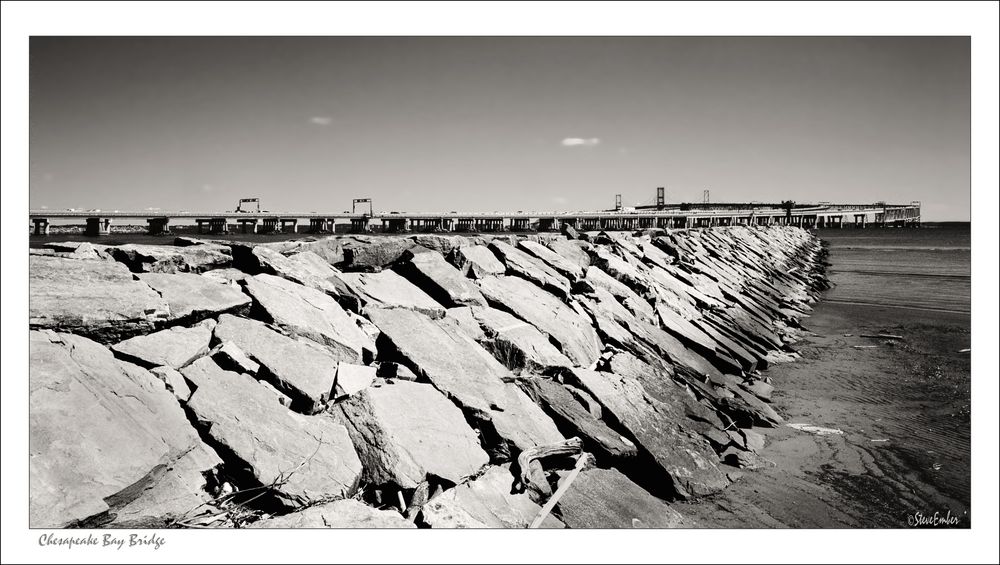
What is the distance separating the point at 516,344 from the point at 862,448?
3.80m

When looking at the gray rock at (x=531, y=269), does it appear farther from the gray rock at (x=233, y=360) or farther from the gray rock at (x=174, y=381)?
the gray rock at (x=174, y=381)

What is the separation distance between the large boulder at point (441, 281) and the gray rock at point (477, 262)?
1.44 feet

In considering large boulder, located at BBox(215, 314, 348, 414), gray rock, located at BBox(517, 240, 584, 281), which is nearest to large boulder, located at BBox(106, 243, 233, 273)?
large boulder, located at BBox(215, 314, 348, 414)

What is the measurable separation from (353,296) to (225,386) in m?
1.86

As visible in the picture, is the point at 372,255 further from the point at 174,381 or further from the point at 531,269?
the point at 174,381

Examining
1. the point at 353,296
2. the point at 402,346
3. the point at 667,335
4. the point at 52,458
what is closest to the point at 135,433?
the point at 52,458

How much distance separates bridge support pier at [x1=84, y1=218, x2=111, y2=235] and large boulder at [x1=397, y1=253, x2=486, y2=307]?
6.15 meters

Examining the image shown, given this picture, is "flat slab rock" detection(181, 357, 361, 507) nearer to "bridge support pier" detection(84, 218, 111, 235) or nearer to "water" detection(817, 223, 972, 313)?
"bridge support pier" detection(84, 218, 111, 235)

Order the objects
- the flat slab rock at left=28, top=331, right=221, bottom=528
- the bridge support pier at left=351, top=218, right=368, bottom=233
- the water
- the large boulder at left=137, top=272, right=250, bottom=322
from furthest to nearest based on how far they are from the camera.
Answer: the bridge support pier at left=351, top=218, right=368, bottom=233, the water, the large boulder at left=137, top=272, right=250, bottom=322, the flat slab rock at left=28, top=331, right=221, bottom=528

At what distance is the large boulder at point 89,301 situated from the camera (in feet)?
11.4

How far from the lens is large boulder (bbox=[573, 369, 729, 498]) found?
14.7 feet

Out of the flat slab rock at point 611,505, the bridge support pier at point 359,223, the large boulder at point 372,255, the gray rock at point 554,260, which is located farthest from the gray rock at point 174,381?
the bridge support pier at point 359,223

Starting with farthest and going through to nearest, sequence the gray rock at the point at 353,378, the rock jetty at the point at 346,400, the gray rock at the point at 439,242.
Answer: the gray rock at the point at 439,242 < the gray rock at the point at 353,378 < the rock jetty at the point at 346,400

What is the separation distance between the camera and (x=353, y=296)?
5.29 meters
